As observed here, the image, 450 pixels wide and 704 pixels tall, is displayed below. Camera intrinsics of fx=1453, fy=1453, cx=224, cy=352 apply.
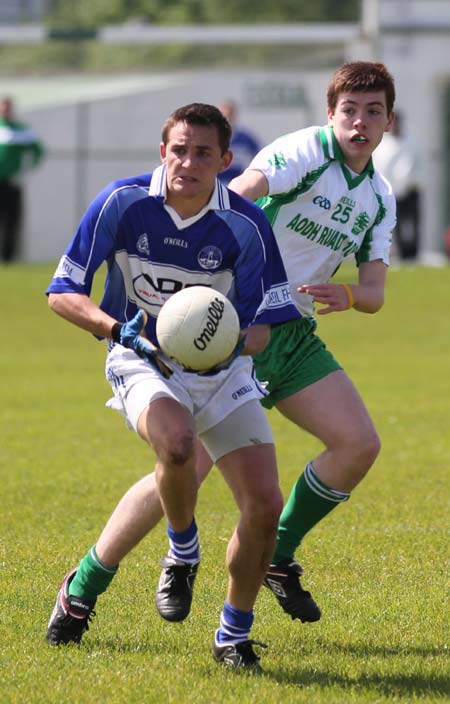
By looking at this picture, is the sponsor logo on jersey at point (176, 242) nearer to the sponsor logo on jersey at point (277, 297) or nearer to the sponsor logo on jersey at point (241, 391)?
the sponsor logo on jersey at point (277, 297)

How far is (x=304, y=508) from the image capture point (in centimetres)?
653

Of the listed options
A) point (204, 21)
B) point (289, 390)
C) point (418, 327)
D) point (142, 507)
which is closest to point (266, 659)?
point (142, 507)

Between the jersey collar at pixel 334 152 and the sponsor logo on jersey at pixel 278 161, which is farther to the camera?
the jersey collar at pixel 334 152

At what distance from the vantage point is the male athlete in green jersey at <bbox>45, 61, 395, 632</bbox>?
20.6ft

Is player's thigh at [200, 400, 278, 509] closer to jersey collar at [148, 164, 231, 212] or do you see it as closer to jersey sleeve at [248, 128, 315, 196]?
jersey collar at [148, 164, 231, 212]

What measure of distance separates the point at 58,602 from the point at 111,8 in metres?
56.3

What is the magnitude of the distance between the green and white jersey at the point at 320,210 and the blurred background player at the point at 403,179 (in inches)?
688

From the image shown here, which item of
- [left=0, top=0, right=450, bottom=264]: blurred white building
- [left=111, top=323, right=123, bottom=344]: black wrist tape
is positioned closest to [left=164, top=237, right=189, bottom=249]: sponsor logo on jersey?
[left=111, top=323, right=123, bottom=344]: black wrist tape

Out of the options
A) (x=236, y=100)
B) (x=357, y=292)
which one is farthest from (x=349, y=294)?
(x=236, y=100)

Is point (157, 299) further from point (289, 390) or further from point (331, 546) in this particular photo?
point (331, 546)

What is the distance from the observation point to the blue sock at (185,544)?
5.64 meters

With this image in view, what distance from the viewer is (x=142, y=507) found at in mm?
5754

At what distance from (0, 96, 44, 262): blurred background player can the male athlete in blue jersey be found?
19.9m

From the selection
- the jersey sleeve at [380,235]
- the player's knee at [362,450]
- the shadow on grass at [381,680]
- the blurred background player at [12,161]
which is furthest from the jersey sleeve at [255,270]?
the blurred background player at [12,161]
